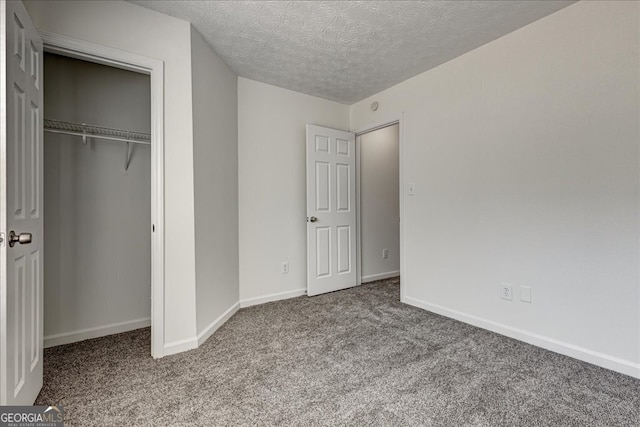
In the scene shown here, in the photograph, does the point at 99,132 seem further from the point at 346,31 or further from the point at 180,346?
the point at 346,31

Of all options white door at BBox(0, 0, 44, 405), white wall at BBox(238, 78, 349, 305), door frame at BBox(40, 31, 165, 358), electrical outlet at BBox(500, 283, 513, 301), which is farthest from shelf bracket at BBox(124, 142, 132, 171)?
electrical outlet at BBox(500, 283, 513, 301)

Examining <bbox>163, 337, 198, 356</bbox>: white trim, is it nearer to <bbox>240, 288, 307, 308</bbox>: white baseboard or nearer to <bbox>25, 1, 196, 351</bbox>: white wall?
<bbox>25, 1, 196, 351</bbox>: white wall

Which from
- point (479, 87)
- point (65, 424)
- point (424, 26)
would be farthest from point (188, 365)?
point (479, 87)

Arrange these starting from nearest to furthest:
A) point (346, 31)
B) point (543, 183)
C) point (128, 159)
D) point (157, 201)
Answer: point (157, 201) → point (543, 183) → point (346, 31) → point (128, 159)

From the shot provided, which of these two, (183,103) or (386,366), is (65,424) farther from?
(183,103)

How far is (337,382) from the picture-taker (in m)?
1.79

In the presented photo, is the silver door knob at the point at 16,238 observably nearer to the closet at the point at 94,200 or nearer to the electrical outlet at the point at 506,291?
the closet at the point at 94,200

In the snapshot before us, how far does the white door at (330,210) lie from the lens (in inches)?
141

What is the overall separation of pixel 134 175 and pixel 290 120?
1.75m

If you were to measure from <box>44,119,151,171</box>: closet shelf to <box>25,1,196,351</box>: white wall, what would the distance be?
1.98 feet

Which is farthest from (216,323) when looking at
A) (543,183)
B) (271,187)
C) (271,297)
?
(543,183)

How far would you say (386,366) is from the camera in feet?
6.47

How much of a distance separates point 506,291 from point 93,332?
11.0ft

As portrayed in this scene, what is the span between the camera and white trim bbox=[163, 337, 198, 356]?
214cm
